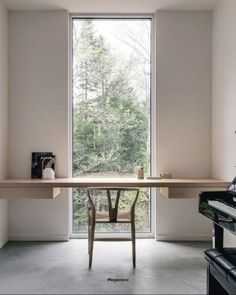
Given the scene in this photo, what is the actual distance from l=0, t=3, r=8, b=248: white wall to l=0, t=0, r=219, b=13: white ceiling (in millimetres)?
309

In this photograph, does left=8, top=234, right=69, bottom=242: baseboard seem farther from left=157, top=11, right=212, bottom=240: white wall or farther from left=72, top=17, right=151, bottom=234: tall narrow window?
left=157, top=11, right=212, bottom=240: white wall

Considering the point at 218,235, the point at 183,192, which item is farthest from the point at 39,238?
the point at 218,235

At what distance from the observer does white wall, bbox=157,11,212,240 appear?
4.55 meters

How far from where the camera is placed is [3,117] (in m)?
4.38

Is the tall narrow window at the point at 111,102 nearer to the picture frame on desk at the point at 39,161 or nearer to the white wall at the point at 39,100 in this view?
the white wall at the point at 39,100

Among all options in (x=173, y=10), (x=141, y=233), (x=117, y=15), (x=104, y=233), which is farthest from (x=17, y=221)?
(x=173, y=10)

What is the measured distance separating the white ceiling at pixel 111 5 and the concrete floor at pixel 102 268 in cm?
289

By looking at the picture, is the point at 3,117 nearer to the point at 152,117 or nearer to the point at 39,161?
the point at 39,161

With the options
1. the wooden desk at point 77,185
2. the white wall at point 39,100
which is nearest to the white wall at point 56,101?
the white wall at point 39,100

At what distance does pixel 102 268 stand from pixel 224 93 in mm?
2340

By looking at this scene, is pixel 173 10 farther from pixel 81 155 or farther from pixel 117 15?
pixel 81 155

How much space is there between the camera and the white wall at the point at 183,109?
455 centimetres

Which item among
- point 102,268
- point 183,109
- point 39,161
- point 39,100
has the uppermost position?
point 39,100

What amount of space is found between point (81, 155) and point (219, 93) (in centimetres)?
189
